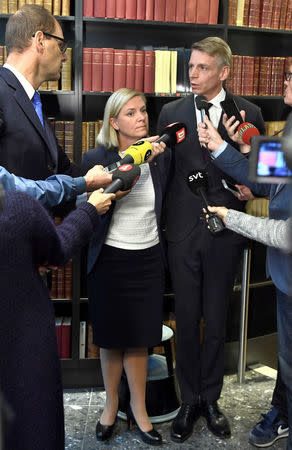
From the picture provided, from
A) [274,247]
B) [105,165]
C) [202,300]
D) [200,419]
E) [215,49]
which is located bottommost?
[200,419]

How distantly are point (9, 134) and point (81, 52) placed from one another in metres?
1.24

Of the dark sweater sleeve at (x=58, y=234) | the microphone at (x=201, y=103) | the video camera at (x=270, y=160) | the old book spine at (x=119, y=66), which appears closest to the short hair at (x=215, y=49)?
the microphone at (x=201, y=103)

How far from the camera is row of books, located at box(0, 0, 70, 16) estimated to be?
9.91ft

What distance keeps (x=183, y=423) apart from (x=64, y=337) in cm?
94

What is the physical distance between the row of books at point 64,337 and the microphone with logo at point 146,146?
138 centimetres

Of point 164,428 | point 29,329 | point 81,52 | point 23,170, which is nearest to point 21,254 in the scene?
point 29,329

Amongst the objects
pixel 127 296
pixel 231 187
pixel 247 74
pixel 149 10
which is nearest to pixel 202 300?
pixel 127 296

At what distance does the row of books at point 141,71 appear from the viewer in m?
3.15

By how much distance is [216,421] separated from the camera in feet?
8.98

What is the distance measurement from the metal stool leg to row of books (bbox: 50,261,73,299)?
3.35 ft

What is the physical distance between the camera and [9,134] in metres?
2.02

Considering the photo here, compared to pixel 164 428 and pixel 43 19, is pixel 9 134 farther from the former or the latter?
pixel 164 428

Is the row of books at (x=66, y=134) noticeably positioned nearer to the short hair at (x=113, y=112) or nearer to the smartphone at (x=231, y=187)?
the short hair at (x=113, y=112)

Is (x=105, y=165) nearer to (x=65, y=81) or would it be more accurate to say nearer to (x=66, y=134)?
(x=66, y=134)
